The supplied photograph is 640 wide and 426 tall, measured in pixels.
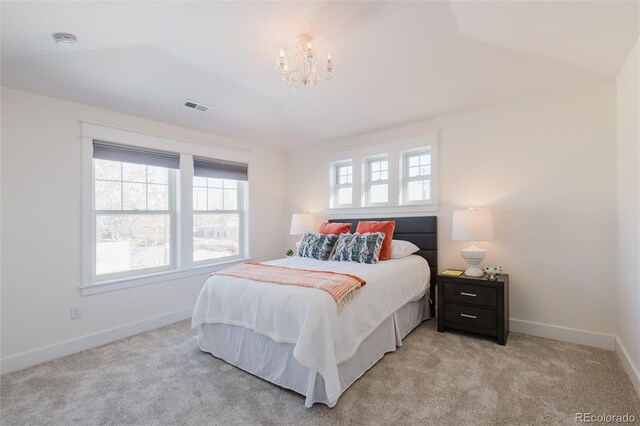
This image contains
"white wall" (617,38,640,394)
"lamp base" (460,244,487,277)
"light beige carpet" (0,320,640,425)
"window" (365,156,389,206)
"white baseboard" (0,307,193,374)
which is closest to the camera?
"light beige carpet" (0,320,640,425)

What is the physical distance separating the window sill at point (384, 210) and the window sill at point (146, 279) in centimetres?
172

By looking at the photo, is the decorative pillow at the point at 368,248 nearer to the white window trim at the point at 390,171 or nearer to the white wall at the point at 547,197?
the white window trim at the point at 390,171

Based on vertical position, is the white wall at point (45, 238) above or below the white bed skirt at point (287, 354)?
above

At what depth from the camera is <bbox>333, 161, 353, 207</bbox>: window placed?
4.41 m

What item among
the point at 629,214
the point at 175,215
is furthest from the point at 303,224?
the point at 629,214

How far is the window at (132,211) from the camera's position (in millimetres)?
3055

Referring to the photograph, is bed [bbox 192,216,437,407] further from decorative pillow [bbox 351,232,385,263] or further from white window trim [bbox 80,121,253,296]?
white window trim [bbox 80,121,253,296]

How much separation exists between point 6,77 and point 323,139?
3.33m

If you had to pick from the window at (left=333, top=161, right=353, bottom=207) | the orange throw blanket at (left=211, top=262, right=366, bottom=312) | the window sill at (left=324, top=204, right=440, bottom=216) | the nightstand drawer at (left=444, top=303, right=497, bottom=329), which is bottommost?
the nightstand drawer at (left=444, top=303, right=497, bottom=329)

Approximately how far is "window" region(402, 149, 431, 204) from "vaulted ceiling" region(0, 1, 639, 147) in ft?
1.98

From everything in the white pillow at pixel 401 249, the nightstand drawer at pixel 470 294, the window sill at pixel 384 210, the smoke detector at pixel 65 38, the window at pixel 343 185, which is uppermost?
the smoke detector at pixel 65 38

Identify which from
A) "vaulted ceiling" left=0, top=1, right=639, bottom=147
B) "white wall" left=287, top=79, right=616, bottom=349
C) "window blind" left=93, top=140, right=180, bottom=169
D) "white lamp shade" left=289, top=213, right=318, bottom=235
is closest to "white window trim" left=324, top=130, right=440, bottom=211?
"white wall" left=287, top=79, right=616, bottom=349

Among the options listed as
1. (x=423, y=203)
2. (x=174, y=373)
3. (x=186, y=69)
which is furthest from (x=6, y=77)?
(x=423, y=203)

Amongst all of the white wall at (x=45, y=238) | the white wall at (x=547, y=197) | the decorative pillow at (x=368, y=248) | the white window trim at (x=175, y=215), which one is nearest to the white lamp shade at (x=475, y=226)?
the white wall at (x=547, y=197)
